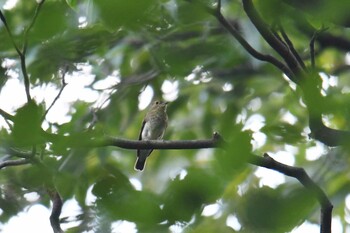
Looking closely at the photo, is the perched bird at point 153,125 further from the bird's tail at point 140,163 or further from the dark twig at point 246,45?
the dark twig at point 246,45

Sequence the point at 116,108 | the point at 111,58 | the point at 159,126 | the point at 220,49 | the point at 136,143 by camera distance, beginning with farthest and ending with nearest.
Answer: the point at 159,126
the point at 116,108
the point at 111,58
the point at 136,143
the point at 220,49

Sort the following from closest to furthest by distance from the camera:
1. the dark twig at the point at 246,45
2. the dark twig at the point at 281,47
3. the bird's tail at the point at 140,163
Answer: the dark twig at the point at 281,47 → the dark twig at the point at 246,45 → the bird's tail at the point at 140,163

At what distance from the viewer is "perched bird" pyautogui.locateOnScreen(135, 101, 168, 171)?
649 cm

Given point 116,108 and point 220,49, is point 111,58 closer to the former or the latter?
point 116,108

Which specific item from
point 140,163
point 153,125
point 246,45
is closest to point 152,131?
point 153,125

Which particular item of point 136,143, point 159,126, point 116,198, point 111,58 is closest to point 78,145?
point 116,198

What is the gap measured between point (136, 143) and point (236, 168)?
180 cm

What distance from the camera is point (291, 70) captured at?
293 cm

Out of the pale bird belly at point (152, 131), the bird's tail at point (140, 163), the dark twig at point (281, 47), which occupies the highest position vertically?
the dark twig at point (281, 47)

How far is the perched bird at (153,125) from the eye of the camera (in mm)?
6488

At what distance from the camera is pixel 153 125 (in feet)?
22.0

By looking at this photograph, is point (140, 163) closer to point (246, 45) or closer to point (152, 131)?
point (152, 131)

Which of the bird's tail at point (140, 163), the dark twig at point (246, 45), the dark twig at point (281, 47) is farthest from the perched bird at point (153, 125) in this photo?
the dark twig at point (281, 47)

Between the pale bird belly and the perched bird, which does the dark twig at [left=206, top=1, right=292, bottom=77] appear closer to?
the perched bird
